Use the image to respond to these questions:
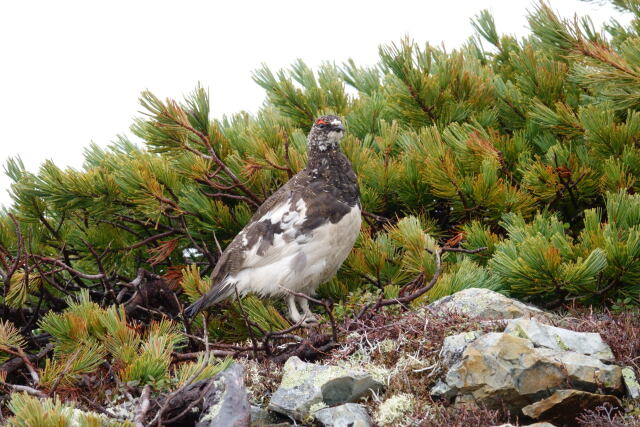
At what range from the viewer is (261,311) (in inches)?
166

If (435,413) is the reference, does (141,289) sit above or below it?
above

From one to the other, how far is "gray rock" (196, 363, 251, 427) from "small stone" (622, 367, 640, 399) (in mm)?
1338

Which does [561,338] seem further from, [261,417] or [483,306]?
[261,417]

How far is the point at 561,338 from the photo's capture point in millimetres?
3232

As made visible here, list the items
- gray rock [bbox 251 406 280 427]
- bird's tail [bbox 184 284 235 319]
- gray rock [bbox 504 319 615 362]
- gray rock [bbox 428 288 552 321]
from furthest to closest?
bird's tail [bbox 184 284 235 319] → gray rock [bbox 428 288 552 321] → gray rock [bbox 251 406 280 427] → gray rock [bbox 504 319 615 362]

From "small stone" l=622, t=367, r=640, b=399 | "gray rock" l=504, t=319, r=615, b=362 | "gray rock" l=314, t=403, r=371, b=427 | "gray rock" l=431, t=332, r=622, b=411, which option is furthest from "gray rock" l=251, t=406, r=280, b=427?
"small stone" l=622, t=367, r=640, b=399

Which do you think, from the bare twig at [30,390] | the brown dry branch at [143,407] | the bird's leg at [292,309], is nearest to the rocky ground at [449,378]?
the brown dry branch at [143,407]

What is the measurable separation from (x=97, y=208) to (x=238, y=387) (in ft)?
7.92

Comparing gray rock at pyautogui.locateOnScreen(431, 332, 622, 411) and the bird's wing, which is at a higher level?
the bird's wing

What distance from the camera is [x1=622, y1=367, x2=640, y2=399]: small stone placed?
3070 mm

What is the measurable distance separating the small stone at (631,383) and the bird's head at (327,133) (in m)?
2.10

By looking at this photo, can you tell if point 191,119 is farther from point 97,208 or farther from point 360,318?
point 360,318

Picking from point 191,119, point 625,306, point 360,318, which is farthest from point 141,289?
point 625,306

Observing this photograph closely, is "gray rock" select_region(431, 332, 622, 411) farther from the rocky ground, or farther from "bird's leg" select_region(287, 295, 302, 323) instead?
"bird's leg" select_region(287, 295, 302, 323)
